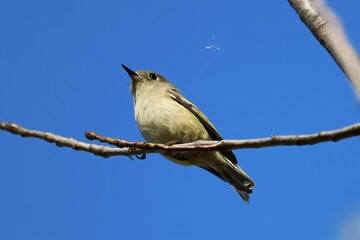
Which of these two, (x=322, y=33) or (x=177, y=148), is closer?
(x=322, y=33)

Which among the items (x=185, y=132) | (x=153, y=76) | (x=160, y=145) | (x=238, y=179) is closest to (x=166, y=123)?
(x=185, y=132)

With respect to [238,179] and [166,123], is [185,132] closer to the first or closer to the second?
[166,123]

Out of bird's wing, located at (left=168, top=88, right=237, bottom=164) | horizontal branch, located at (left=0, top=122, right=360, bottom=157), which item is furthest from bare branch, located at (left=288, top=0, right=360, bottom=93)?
bird's wing, located at (left=168, top=88, right=237, bottom=164)

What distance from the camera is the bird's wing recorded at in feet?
18.7

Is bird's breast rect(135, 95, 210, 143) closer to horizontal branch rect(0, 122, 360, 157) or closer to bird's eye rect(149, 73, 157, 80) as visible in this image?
bird's eye rect(149, 73, 157, 80)

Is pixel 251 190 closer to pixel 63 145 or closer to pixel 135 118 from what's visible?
pixel 135 118

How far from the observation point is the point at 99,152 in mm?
3268

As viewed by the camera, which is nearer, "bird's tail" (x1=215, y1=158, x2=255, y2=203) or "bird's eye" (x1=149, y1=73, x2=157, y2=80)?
"bird's tail" (x1=215, y1=158, x2=255, y2=203)

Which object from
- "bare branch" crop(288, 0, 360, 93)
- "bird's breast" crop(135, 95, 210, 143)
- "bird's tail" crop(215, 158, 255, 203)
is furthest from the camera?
"bird's breast" crop(135, 95, 210, 143)

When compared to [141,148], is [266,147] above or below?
below

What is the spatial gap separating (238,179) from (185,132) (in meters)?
0.70

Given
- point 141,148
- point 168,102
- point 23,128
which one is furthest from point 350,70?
point 168,102

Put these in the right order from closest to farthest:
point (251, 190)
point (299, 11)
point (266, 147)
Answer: point (266, 147), point (299, 11), point (251, 190)

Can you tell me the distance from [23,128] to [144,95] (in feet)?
9.69
